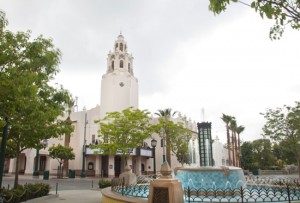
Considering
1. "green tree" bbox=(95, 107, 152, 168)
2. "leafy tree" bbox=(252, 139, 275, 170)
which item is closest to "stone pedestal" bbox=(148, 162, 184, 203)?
"green tree" bbox=(95, 107, 152, 168)

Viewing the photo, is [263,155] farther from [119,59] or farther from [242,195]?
[242,195]

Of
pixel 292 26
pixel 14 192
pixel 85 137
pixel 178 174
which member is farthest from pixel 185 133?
pixel 292 26

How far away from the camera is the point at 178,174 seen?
13961mm

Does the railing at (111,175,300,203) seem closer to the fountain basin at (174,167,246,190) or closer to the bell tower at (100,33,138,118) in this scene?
the fountain basin at (174,167,246,190)

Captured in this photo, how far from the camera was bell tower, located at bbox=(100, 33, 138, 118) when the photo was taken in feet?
160

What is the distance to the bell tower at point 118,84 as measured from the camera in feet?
160

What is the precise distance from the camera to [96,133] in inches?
1875

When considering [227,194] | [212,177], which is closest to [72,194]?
[212,177]

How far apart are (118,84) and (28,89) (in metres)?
40.4

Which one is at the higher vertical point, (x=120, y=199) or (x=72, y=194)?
(x=120, y=199)

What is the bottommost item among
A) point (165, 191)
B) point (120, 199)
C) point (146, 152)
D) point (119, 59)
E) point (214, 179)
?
point (120, 199)

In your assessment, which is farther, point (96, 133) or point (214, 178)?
point (96, 133)

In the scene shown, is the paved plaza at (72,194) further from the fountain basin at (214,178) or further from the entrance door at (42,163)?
the entrance door at (42,163)

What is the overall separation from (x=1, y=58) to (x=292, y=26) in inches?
434
